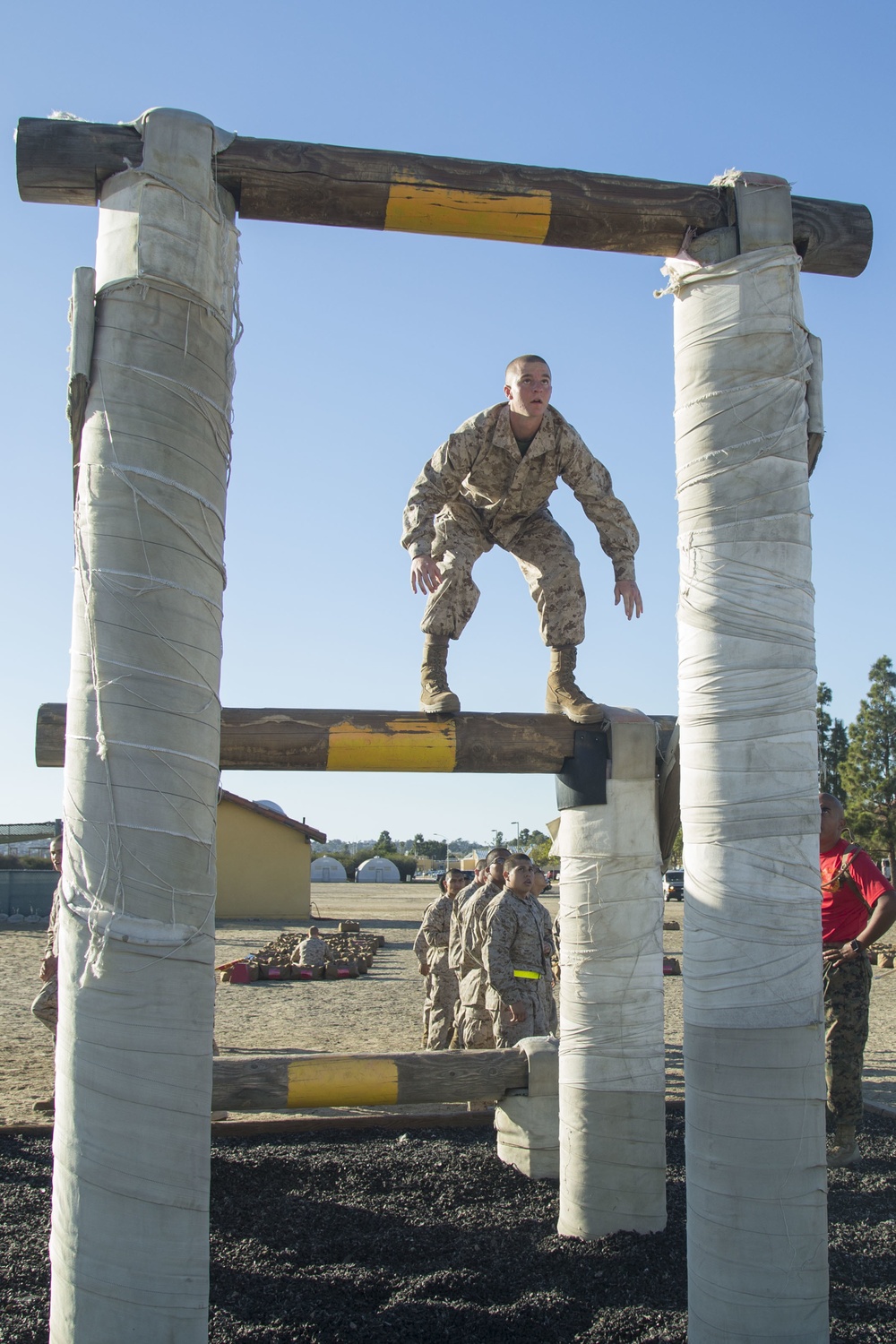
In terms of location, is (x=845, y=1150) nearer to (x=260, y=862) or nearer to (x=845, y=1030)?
(x=845, y=1030)

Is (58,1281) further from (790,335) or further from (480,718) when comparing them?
(790,335)

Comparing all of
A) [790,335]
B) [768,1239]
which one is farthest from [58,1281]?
[790,335]

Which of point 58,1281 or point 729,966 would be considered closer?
point 58,1281

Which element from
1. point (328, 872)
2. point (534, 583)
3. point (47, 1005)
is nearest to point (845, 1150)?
point (534, 583)

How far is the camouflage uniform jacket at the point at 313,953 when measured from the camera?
54.8 feet

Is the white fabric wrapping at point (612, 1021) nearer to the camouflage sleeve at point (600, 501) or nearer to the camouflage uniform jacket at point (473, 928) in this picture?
the camouflage sleeve at point (600, 501)

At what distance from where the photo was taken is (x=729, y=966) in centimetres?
347

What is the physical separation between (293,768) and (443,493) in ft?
4.76

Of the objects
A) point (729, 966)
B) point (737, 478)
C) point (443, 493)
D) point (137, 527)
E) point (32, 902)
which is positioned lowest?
point (32, 902)

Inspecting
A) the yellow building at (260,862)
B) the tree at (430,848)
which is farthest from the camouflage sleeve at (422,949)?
the tree at (430,848)

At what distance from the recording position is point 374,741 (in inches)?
→ 186

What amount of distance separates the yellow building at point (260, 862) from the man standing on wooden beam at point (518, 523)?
2231cm

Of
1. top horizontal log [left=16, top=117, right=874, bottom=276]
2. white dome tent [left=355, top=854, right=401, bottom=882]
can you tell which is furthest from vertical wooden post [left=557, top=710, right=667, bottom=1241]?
white dome tent [left=355, top=854, right=401, bottom=882]

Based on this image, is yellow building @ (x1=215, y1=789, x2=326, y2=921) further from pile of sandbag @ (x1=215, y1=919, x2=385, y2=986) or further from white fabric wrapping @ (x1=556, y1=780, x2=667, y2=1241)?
white fabric wrapping @ (x1=556, y1=780, x2=667, y2=1241)
